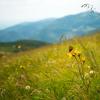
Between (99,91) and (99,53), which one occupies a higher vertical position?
(99,53)

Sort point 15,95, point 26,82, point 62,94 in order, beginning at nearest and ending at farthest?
point 62,94 < point 15,95 < point 26,82

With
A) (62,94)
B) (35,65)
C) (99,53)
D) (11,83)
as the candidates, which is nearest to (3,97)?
(11,83)

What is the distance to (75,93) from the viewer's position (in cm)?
297

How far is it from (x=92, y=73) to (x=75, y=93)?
1.45ft

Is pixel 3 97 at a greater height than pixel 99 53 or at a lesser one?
lesser

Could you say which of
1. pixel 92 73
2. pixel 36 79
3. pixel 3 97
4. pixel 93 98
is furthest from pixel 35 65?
pixel 93 98

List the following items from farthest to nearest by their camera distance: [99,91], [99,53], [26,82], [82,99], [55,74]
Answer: [99,53] < [55,74] < [26,82] < [99,91] < [82,99]

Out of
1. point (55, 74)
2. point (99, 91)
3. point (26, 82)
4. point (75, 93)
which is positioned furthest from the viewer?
point (55, 74)

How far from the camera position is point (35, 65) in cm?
591

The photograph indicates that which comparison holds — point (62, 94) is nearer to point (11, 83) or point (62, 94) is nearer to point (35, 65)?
point (11, 83)

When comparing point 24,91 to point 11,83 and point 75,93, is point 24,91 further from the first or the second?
point 75,93

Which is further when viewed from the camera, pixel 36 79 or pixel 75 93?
pixel 36 79

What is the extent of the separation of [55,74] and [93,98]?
157 cm

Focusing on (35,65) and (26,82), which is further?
(35,65)
